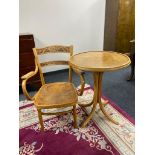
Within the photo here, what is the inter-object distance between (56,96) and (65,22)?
1964mm

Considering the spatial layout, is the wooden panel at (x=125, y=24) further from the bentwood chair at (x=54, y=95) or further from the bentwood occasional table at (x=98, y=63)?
the bentwood chair at (x=54, y=95)

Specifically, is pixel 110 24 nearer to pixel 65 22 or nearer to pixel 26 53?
pixel 65 22

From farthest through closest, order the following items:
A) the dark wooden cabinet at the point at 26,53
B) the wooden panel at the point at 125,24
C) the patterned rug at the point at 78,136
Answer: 1. the wooden panel at the point at 125,24
2. the dark wooden cabinet at the point at 26,53
3. the patterned rug at the point at 78,136

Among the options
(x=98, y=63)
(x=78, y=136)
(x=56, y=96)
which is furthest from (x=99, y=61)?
(x=78, y=136)

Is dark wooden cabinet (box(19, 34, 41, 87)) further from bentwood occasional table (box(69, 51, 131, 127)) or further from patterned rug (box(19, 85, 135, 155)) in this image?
bentwood occasional table (box(69, 51, 131, 127))

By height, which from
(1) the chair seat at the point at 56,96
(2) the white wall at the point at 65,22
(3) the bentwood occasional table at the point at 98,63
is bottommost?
(1) the chair seat at the point at 56,96

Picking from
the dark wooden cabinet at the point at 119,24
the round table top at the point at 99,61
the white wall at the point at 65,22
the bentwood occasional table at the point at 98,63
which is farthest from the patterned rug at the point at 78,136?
the dark wooden cabinet at the point at 119,24

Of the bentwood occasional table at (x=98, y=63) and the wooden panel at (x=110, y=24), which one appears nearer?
the bentwood occasional table at (x=98, y=63)

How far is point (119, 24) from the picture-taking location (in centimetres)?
374

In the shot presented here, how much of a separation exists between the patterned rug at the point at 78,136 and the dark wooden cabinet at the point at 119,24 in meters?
1.99

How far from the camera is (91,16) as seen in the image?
12.1 feet

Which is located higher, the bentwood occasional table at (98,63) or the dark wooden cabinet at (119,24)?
the dark wooden cabinet at (119,24)

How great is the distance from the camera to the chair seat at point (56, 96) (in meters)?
1.82
